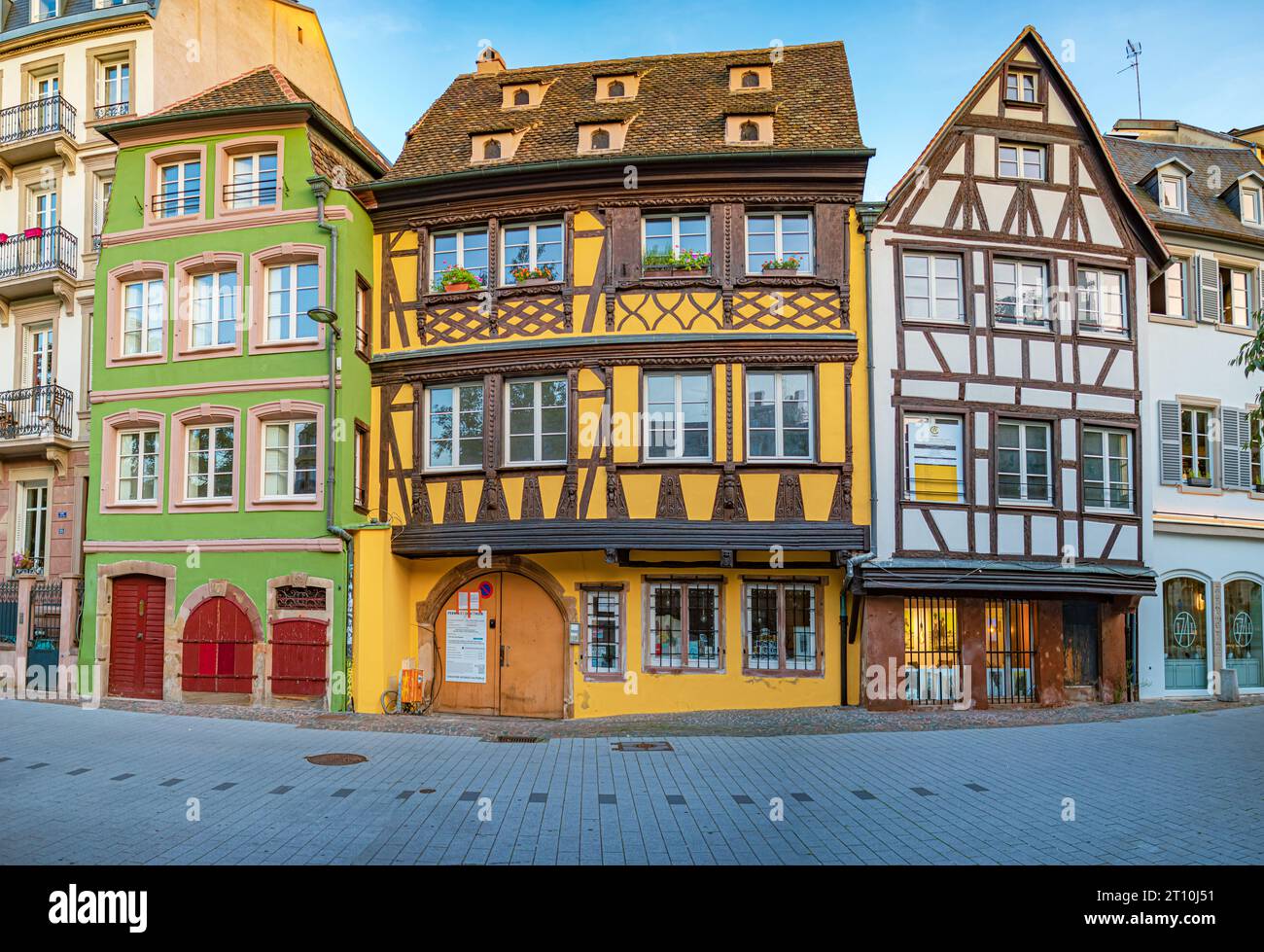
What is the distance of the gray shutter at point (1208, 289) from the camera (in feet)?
60.6

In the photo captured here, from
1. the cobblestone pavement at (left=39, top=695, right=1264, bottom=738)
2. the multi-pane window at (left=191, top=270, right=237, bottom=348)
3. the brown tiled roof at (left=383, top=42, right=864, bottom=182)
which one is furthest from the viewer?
the multi-pane window at (left=191, top=270, right=237, bottom=348)

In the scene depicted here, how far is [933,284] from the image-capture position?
1634 centimetres

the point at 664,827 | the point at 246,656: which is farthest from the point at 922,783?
the point at 246,656

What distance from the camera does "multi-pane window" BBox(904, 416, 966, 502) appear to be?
623 inches

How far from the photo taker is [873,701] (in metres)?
15.2

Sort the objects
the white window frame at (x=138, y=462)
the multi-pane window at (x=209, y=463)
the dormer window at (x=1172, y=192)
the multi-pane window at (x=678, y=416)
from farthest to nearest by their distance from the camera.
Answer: the dormer window at (x=1172, y=192) < the white window frame at (x=138, y=462) < the multi-pane window at (x=209, y=463) < the multi-pane window at (x=678, y=416)

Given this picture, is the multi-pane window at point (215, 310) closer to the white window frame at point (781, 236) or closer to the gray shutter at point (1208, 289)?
the white window frame at point (781, 236)

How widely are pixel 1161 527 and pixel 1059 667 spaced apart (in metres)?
3.80

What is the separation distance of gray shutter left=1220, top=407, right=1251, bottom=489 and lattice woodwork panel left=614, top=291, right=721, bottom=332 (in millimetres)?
10754

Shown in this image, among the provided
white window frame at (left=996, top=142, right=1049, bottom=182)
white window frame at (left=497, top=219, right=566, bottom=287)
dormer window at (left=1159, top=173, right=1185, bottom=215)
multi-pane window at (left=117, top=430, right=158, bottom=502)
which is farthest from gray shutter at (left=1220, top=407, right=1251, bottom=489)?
multi-pane window at (left=117, top=430, right=158, bottom=502)

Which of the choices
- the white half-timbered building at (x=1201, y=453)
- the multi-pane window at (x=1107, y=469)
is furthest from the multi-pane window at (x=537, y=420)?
the white half-timbered building at (x=1201, y=453)

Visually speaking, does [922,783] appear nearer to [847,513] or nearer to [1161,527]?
[847,513]

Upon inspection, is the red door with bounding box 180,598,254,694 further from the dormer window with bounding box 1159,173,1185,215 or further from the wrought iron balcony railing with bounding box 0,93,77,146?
the dormer window with bounding box 1159,173,1185,215

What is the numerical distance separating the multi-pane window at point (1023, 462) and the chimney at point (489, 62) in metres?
13.1
